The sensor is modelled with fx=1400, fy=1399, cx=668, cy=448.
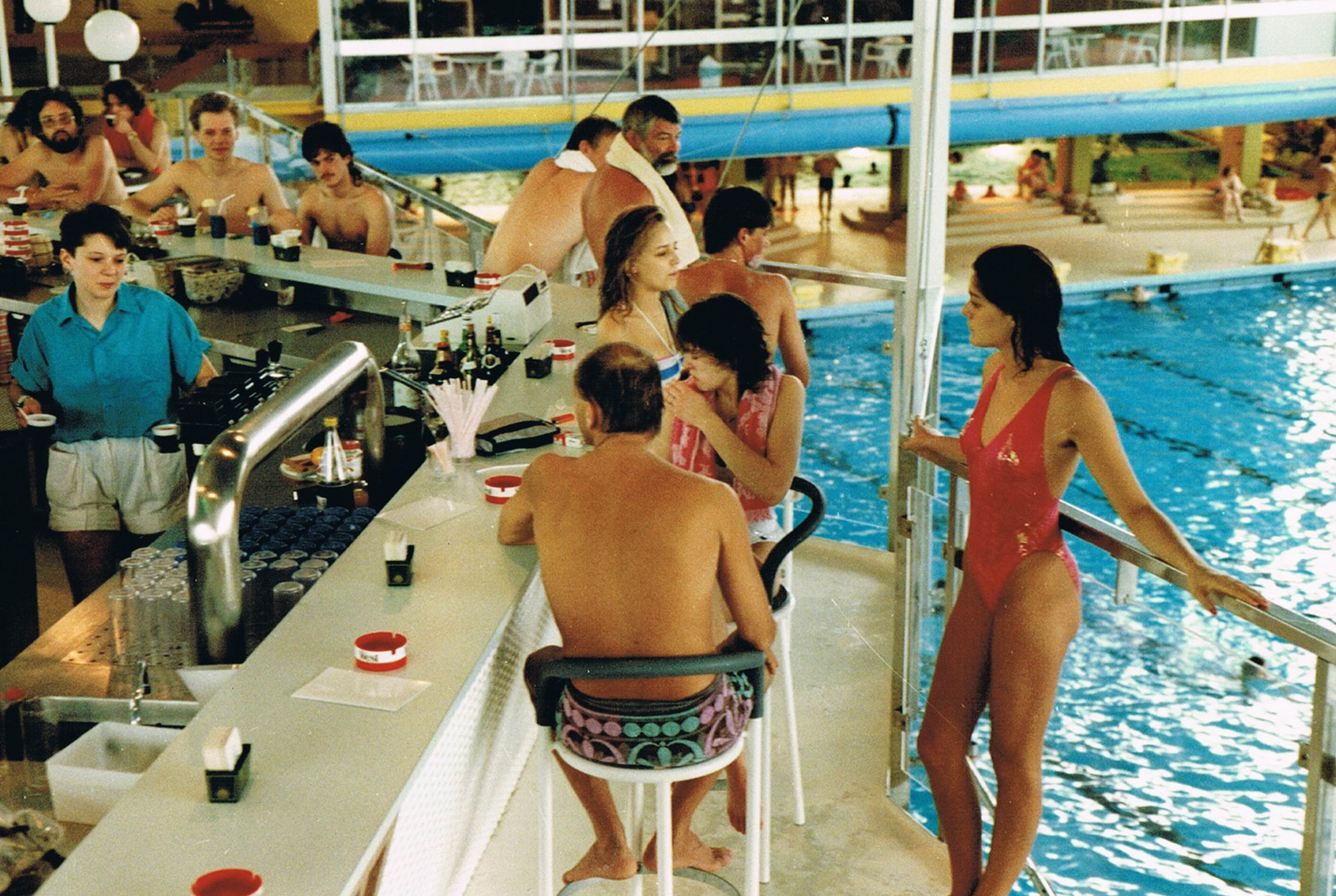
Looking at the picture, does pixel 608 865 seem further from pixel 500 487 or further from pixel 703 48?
pixel 703 48

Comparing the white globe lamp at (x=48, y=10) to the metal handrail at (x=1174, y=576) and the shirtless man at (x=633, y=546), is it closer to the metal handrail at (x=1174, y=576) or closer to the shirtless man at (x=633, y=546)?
the shirtless man at (x=633, y=546)

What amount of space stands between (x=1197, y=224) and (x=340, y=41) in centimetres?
1000

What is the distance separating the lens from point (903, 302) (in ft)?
15.7

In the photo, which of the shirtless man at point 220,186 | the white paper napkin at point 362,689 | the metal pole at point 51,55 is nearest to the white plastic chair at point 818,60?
the metal pole at point 51,55

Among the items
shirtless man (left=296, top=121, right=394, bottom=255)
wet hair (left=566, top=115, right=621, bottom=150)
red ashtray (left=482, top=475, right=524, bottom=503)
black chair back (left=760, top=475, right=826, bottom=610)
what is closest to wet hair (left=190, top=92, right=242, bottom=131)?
shirtless man (left=296, top=121, right=394, bottom=255)

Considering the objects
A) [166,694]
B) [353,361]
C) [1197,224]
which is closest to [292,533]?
[353,361]

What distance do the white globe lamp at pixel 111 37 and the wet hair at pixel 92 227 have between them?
7.52 metres

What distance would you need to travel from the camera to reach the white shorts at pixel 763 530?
124 inches

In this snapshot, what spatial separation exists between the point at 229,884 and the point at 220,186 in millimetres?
5389

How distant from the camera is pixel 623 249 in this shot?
3391mm

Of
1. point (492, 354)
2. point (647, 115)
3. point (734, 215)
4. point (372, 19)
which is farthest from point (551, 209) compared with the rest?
point (372, 19)

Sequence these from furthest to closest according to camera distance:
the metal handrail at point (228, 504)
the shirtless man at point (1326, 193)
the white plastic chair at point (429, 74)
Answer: the shirtless man at point (1326, 193)
the white plastic chair at point (429, 74)
the metal handrail at point (228, 504)

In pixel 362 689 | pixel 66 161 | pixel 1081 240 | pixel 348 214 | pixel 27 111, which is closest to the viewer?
pixel 362 689

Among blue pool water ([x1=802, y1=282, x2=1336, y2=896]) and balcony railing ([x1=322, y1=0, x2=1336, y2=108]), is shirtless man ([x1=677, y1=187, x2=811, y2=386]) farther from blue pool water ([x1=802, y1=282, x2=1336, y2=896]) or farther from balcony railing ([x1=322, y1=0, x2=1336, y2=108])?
balcony railing ([x1=322, y1=0, x2=1336, y2=108])
